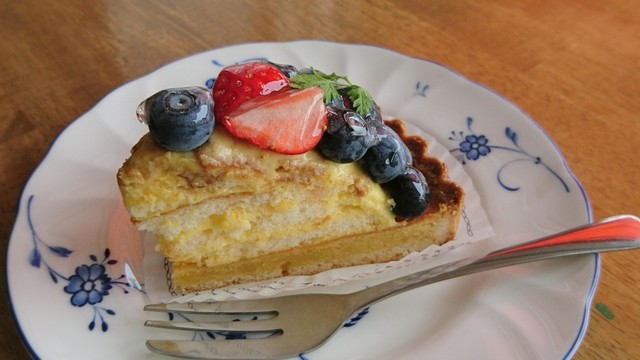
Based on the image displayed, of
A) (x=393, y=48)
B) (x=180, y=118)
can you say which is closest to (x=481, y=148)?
(x=393, y=48)

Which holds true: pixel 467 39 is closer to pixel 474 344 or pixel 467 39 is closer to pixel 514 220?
pixel 514 220

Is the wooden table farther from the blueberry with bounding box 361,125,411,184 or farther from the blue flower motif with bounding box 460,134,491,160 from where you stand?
the blueberry with bounding box 361,125,411,184

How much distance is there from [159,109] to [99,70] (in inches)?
42.8

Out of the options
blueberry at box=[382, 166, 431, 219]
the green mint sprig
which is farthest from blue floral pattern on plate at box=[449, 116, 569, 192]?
the green mint sprig

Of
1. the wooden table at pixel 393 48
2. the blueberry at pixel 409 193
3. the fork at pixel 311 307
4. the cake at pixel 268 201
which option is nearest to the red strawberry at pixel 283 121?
the cake at pixel 268 201

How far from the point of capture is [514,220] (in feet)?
5.86

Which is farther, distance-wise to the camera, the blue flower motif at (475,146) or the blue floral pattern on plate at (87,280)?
the blue flower motif at (475,146)

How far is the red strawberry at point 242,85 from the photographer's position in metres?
1.58

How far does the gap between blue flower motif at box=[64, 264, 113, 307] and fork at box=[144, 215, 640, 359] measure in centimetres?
14

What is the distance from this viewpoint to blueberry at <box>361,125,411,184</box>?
1666mm

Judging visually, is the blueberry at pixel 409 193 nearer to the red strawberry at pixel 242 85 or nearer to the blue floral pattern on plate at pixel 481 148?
the blue floral pattern on plate at pixel 481 148

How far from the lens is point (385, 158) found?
167 cm

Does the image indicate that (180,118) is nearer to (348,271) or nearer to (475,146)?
(348,271)

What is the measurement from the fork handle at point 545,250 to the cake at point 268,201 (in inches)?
9.6
